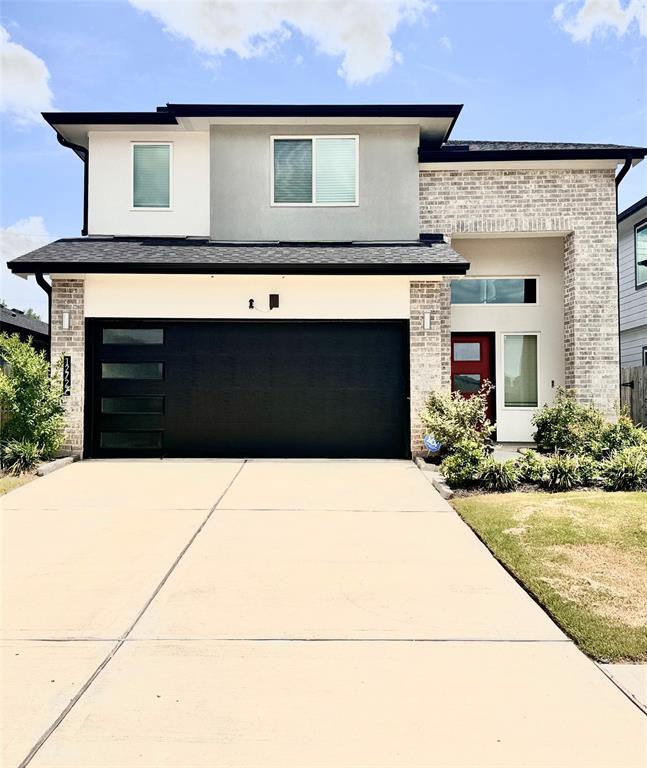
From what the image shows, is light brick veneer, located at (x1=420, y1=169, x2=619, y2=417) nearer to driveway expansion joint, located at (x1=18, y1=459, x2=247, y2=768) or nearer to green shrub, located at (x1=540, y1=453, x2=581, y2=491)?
green shrub, located at (x1=540, y1=453, x2=581, y2=491)

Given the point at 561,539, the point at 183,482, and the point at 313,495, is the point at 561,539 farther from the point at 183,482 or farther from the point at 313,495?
the point at 183,482

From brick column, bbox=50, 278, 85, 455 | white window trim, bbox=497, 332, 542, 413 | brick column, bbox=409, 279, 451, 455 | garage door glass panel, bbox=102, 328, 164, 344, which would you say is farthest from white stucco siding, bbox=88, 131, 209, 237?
white window trim, bbox=497, 332, 542, 413

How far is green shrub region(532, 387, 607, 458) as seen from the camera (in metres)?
9.62

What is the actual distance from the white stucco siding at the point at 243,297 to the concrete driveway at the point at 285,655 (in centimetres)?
479

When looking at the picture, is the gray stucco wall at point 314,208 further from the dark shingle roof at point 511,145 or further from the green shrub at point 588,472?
the green shrub at point 588,472

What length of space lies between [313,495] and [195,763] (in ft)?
16.2

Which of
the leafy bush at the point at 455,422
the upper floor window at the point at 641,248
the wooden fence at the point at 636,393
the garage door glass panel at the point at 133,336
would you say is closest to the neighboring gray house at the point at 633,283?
the upper floor window at the point at 641,248

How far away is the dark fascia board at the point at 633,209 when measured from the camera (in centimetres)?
1438

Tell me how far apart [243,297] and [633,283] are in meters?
12.0

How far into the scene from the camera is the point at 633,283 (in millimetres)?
15938

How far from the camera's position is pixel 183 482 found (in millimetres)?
8008

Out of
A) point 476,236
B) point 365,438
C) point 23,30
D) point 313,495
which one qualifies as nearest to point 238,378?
point 365,438

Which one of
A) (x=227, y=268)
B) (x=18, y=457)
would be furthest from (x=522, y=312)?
(x=18, y=457)

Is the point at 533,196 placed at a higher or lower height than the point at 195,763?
higher
